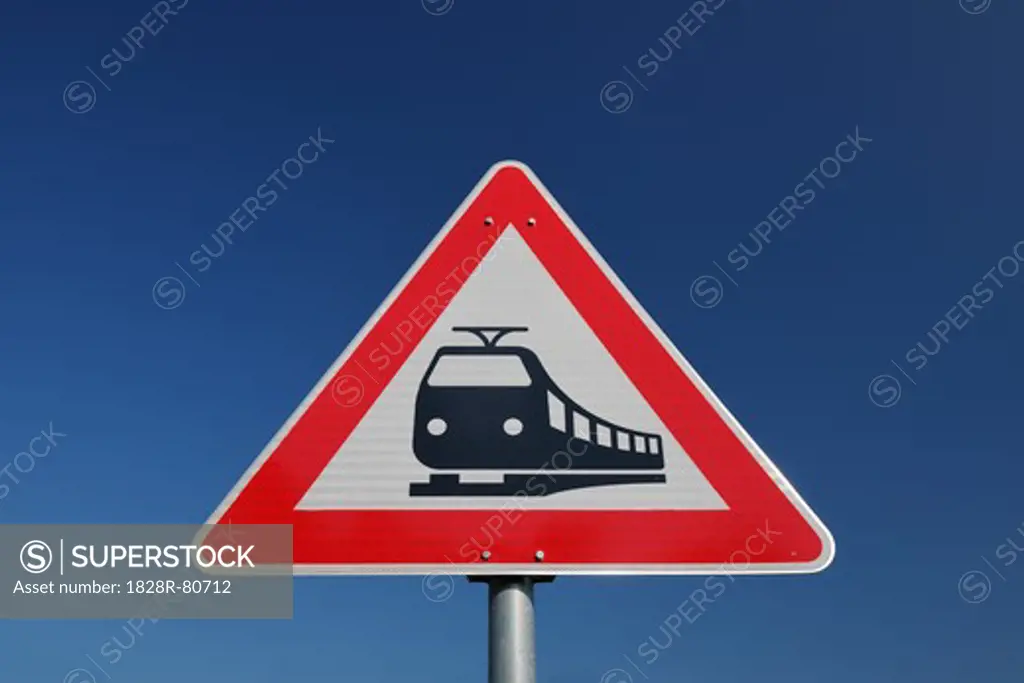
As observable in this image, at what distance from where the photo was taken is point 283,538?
186 centimetres

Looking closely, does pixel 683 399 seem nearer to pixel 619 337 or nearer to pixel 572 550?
pixel 619 337

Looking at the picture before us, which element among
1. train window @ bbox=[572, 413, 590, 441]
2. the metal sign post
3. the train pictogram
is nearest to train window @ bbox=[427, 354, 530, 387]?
the train pictogram

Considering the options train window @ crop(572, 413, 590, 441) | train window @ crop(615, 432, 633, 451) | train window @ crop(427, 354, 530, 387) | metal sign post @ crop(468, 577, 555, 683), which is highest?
train window @ crop(427, 354, 530, 387)

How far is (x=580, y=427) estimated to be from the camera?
1921mm

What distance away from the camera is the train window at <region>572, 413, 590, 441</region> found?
75.2 inches

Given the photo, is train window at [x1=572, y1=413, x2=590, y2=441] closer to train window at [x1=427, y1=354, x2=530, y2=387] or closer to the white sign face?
the white sign face

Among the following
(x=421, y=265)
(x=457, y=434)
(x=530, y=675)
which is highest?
(x=421, y=265)

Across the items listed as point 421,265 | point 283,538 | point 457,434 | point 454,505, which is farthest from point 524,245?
point 283,538

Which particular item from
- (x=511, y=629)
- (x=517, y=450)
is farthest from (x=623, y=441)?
(x=511, y=629)

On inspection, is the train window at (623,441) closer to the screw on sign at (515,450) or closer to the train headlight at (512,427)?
the screw on sign at (515,450)

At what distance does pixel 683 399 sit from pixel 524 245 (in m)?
0.45

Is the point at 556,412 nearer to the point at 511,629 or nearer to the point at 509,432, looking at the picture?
the point at 509,432

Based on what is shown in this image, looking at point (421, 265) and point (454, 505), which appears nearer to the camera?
point (454, 505)

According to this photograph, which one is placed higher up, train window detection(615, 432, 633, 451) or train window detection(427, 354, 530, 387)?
train window detection(427, 354, 530, 387)
